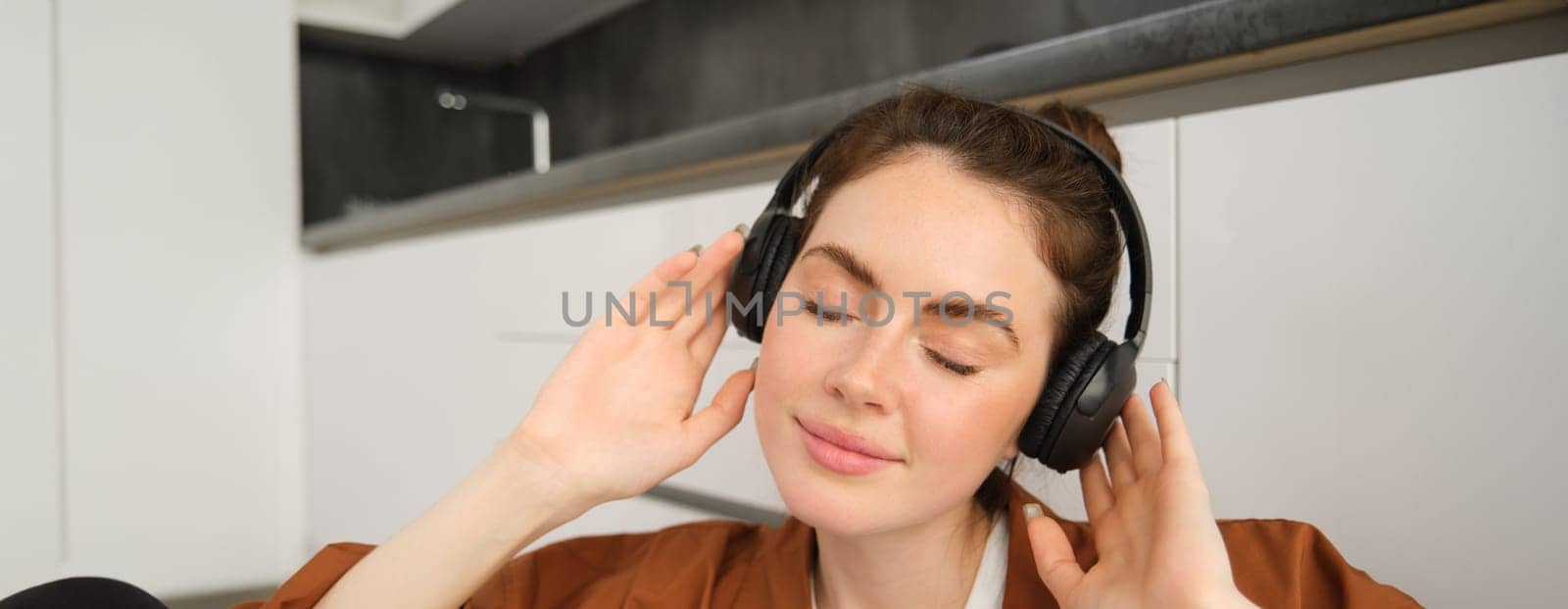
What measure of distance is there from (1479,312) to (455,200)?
1.60 metres

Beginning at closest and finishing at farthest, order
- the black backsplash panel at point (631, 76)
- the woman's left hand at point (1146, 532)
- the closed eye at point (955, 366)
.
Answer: the woman's left hand at point (1146, 532) → the closed eye at point (955, 366) → the black backsplash panel at point (631, 76)

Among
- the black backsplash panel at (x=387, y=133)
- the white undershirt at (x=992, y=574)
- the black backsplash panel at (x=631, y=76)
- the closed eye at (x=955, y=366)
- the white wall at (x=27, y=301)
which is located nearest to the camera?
the closed eye at (x=955, y=366)

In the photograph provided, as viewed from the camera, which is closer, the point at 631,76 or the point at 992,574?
the point at 992,574

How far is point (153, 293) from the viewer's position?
2365mm

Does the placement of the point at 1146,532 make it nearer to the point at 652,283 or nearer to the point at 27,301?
the point at 652,283

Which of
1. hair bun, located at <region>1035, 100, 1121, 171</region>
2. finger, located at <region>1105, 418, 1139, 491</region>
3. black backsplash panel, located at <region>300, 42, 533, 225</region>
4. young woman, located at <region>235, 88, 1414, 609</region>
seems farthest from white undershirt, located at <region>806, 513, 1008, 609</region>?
black backsplash panel, located at <region>300, 42, 533, 225</region>

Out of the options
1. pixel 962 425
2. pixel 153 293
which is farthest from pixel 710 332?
pixel 153 293

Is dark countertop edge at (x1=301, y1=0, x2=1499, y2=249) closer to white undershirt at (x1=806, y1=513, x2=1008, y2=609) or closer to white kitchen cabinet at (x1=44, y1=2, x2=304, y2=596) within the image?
white undershirt at (x1=806, y1=513, x2=1008, y2=609)

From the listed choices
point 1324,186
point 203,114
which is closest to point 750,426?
point 1324,186

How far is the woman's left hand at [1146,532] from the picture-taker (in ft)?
2.00

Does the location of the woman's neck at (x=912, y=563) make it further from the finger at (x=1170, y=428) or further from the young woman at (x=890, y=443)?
the finger at (x=1170, y=428)

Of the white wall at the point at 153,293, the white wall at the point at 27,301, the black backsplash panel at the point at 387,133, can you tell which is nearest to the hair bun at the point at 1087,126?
the white wall at the point at 153,293

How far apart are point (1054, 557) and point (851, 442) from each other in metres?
0.18

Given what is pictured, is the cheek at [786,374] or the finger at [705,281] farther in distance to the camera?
the finger at [705,281]
